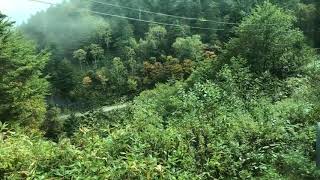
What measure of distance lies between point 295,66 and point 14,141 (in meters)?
16.3

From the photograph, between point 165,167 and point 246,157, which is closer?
point 165,167

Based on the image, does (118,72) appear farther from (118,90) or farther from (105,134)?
(105,134)

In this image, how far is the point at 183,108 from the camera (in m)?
6.71

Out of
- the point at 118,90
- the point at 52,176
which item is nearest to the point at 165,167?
the point at 52,176

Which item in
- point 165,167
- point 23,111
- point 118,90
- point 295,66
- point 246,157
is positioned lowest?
point 118,90

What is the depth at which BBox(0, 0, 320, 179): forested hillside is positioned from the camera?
3.77m

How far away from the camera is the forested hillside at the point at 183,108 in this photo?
12.4ft

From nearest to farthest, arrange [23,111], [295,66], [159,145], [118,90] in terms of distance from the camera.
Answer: [159,145]
[295,66]
[23,111]
[118,90]

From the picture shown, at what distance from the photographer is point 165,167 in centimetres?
375

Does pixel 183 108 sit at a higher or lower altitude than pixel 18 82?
higher

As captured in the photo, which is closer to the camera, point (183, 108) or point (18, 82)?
point (183, 108)

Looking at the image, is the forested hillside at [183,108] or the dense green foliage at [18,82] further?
the dense green foliage at [18,82]

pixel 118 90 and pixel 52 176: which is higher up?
pixel 52 176

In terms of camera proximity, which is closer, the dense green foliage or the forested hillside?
→ the forested hillside
